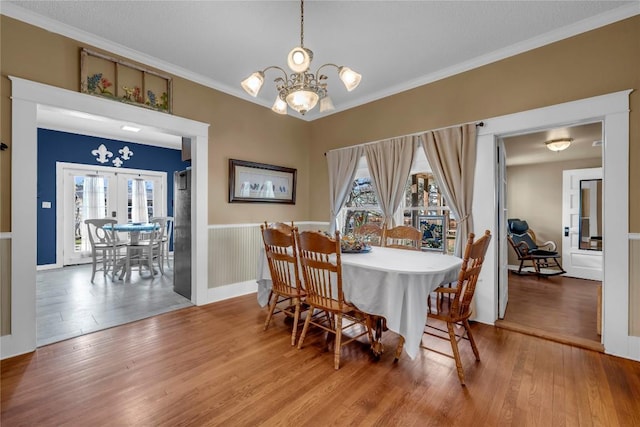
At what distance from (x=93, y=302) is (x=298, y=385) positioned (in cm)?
308

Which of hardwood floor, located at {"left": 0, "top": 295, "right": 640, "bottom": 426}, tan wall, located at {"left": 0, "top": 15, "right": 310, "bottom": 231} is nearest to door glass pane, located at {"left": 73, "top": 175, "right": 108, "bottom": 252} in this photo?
tan wall, located at {"left": 0, "top": 15, "right": 310, "bottom": 231}

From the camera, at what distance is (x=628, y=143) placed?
7.33 ft

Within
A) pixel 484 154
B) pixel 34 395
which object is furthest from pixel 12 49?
pixel 484 154

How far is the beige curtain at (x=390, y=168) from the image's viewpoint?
137 inches

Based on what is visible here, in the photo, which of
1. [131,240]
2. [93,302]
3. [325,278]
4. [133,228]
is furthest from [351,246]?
[131,240]

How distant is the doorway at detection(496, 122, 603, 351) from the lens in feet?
9.44

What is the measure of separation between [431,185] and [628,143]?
67.0 inches

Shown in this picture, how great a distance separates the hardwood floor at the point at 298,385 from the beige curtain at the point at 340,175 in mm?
2120

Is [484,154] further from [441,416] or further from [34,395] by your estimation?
[34,395]

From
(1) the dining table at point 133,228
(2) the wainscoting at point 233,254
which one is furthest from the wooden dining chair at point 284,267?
(1) the dining table at point 133,228

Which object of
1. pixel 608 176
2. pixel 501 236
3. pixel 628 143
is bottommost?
pixel 501 236

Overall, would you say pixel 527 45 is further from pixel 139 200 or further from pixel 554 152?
pixel 139 200

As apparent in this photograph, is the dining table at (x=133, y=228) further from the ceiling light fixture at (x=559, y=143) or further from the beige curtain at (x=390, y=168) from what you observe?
the ceiling light fixture at (x=559, y=143)

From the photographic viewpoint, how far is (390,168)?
3.63m
